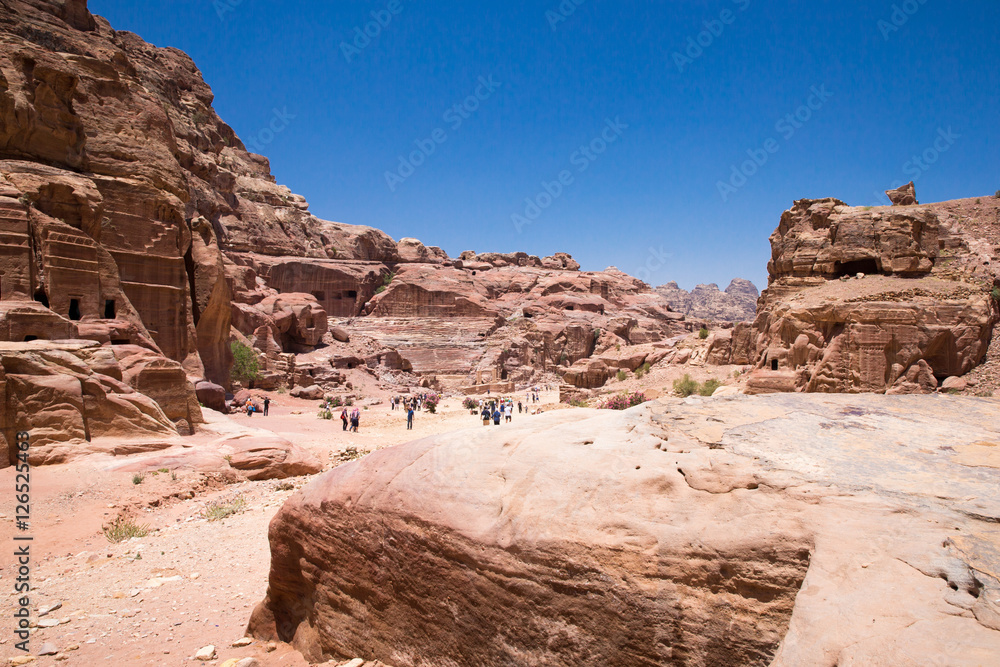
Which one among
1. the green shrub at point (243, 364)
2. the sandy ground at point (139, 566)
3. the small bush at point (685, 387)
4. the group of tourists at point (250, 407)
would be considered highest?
the green shrub at point (243, 364)

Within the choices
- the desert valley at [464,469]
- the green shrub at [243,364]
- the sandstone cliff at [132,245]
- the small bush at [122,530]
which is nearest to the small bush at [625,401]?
the desert valley at [464,469]

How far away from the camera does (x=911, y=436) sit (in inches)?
152

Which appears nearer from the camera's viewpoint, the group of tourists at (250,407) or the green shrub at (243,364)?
the group of tourists at (250,407)

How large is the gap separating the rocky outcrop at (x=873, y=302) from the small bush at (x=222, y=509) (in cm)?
1418

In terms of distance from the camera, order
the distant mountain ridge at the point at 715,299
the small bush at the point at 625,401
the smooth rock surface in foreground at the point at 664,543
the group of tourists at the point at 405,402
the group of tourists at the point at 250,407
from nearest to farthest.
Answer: the smooth rock surface in foreground at the point at 664,543
the small bush at the point at 625,401
the group of tourists at the point at 250,407
the group of tourists at the point at 405,402
the distant mountain ridge at the point at 715,299

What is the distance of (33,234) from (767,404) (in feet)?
58.8

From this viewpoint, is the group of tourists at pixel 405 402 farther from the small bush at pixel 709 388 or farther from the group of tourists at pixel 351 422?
the small bush at pixel 709 388

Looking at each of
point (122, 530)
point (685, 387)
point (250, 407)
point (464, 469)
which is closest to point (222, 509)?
point (122, 530)

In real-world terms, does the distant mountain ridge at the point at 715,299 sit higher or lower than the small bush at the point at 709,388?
higher

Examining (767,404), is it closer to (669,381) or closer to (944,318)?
(944,318)

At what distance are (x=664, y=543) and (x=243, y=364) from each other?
27.5m

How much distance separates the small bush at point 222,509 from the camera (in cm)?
897

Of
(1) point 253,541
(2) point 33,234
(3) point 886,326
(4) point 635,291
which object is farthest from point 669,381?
(4) point 635,291

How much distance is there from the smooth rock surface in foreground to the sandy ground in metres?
1.48
